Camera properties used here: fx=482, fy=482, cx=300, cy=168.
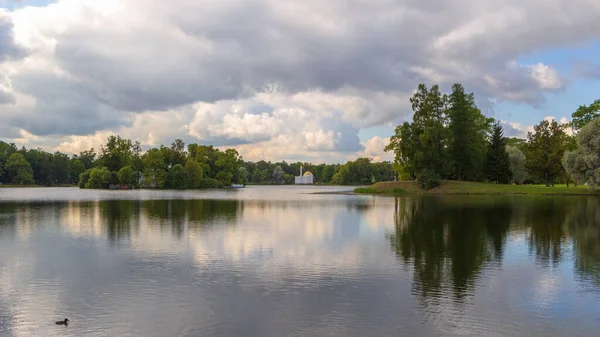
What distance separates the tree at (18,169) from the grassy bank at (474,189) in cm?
14424

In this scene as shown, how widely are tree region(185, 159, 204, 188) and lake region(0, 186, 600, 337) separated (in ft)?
411

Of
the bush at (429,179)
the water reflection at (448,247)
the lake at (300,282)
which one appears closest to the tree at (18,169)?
the bush at (429,179)

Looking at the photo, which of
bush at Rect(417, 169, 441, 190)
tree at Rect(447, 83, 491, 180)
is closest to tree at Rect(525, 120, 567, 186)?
tree at Rect(447, 83, 491, 180)

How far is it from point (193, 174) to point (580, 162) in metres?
115

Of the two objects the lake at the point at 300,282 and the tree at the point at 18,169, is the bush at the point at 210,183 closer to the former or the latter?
the tree at the point at 18,169

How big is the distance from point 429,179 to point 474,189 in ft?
26.8

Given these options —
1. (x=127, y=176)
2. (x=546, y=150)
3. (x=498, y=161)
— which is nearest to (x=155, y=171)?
(x=127, y=176)

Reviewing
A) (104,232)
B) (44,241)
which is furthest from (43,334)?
(104,232)

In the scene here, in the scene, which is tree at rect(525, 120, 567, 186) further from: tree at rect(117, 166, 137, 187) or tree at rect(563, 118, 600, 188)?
tree at rect(117, 166, 137, 187)

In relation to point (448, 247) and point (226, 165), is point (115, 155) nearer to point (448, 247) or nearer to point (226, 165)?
point (226, 165)

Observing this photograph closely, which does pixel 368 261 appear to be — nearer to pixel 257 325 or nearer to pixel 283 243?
pixel 283 243

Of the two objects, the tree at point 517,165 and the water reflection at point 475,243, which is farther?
the tree at point 517,165

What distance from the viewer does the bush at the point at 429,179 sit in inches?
3556

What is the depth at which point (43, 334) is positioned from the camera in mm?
12453
